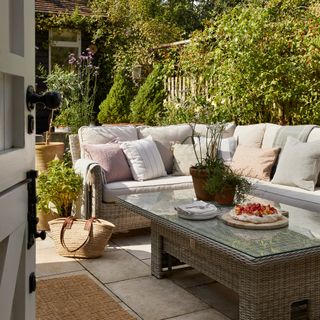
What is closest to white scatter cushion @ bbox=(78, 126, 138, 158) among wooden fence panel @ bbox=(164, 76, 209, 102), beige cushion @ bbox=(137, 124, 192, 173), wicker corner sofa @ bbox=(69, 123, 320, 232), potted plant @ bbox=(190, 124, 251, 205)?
wicker corner sofa @ bbox=(69, 123, 320, 232)

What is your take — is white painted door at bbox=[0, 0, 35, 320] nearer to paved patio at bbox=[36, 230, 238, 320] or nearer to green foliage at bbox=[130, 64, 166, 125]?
paved patio at bbox=[36, 230, 238, 320]

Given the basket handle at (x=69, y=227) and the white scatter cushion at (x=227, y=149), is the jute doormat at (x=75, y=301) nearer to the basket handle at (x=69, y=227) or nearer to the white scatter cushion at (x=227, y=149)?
the basket handle at (x=69, y=227)

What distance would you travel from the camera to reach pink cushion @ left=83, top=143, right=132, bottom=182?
4277mm

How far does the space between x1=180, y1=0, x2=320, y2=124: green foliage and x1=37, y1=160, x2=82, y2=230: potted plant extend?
240 centimetres

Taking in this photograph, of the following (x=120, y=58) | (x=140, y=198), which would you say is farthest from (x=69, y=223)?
(x=120, y=58)

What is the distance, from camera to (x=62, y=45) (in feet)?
36.0

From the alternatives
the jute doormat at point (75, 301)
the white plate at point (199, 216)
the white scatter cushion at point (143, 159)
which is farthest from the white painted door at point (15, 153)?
the white scatter cushion at point (143, 159)

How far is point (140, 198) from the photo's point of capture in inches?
134

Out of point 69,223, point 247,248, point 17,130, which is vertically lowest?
point 69,223

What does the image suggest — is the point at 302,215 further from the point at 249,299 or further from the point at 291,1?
the point at 291,1

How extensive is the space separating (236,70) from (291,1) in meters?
1.04

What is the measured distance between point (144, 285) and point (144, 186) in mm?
1245

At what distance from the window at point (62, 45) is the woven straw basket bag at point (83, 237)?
770cm

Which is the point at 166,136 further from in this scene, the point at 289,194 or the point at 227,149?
the point at 289,194
